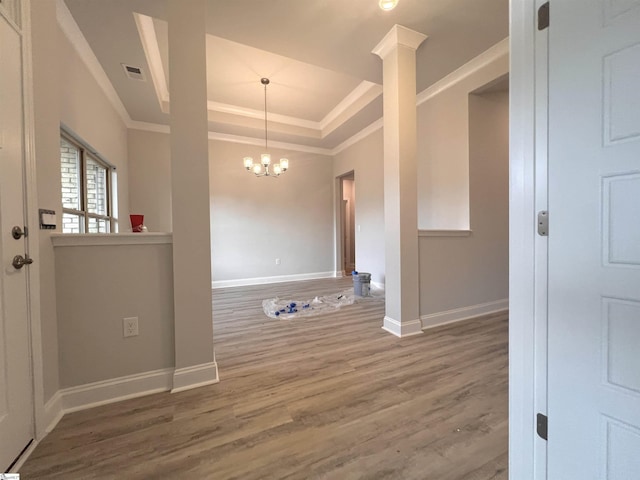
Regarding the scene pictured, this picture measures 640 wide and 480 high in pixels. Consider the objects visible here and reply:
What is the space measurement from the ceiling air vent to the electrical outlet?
9.64 feet

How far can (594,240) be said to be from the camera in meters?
0.75

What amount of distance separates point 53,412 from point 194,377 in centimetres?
72

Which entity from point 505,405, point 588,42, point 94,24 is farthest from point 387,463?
point 94,24

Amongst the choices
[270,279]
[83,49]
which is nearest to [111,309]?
[83,49]

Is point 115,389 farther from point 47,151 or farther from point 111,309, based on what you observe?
point 47,151

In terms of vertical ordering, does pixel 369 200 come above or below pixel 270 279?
above

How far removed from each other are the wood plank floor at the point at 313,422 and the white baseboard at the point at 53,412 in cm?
6

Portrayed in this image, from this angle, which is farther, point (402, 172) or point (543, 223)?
point (402, 172)

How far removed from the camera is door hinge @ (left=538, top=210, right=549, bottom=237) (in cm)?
85

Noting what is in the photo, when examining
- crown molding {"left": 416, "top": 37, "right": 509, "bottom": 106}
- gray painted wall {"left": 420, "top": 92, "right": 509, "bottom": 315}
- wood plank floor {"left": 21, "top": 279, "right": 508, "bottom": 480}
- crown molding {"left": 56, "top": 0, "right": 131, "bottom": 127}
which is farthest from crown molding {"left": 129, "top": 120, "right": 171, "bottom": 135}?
gray painted wall {"left": 420, "top": 92, "right": 509, "bottom": 315}

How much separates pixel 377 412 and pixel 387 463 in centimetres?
33

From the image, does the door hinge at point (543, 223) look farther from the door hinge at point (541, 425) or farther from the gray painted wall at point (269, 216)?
the gray painted wall at point (269, 216)

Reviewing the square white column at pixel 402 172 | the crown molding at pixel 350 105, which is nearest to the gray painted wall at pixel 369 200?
the crown molding at pixel 350 105

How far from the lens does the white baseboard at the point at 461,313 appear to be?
272 cm
